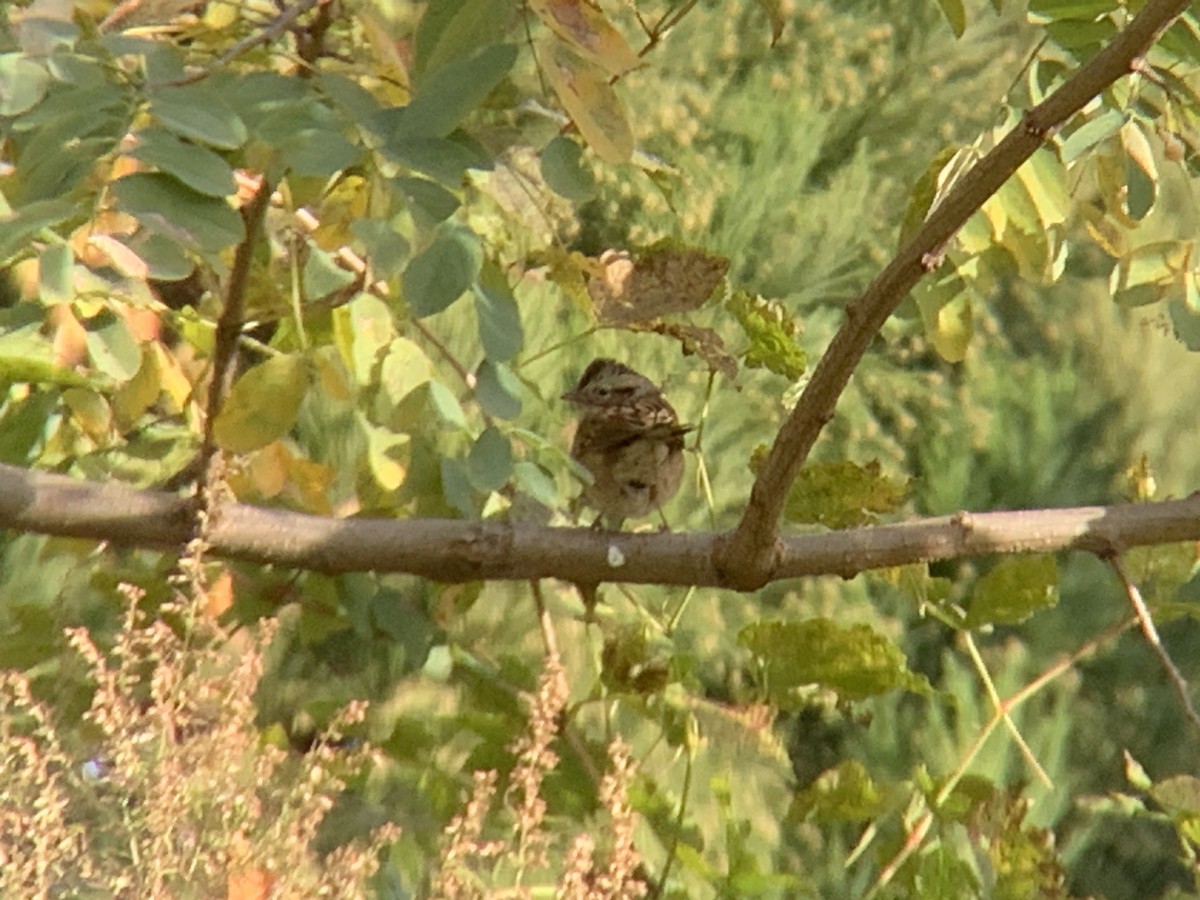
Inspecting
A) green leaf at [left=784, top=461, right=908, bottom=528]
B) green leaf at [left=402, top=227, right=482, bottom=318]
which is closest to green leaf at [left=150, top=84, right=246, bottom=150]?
green leaf at [left=402, top=227, right=482, bottom=318]

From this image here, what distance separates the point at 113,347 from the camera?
97 cm

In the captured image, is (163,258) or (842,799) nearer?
(163,258)

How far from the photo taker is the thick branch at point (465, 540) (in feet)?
2.84

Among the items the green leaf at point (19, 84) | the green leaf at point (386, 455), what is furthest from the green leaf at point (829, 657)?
the green leaf at point (19, 84)

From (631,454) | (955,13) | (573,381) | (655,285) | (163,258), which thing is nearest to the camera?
(163,258)

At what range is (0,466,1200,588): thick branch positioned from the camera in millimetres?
866

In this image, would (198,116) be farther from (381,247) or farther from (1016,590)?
(1016,590)

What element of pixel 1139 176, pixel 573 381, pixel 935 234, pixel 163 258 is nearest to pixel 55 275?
pixel 163 258

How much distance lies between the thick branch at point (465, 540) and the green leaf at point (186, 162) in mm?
224

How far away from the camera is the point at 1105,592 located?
1.92 meters

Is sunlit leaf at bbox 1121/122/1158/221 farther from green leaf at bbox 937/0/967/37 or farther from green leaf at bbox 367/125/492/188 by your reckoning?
green leaf at bbox 367/125/492/188

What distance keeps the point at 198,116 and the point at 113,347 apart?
1.03 ft

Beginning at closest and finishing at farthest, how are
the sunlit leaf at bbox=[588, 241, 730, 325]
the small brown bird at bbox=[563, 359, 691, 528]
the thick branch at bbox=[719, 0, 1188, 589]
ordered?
the thick branch at bbox=[719, 0, 1188, 589] < the sunlit leaf at bbox=[588, 241, 730, 325] < the small brown bird at bbox=[563, 359, 691, 528]

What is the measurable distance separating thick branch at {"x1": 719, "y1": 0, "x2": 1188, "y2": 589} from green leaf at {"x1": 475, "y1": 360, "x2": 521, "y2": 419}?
137 millimetres
